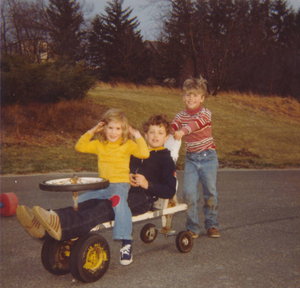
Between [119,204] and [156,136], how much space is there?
0.99m

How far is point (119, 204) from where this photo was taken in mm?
3648

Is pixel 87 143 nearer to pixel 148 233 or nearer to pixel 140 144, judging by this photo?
pixel 140 144

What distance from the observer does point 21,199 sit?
6.77 metres

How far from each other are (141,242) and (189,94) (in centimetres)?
186

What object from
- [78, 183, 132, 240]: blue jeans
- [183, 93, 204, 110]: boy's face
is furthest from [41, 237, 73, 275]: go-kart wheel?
Answer: [183, 93, 204, 110]: boy's face

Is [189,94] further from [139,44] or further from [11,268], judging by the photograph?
[139,44]

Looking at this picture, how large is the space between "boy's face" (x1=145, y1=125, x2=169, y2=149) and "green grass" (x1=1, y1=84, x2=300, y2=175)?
19.8 feet

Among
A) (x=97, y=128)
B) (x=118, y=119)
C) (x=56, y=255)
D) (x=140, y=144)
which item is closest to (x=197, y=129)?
(x=140, y=144)

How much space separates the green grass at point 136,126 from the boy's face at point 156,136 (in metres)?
6.04

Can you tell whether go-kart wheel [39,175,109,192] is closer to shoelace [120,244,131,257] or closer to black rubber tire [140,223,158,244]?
shoelace [120,244,131,257]

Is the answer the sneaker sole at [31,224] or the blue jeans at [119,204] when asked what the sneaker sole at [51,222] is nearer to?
the sneaker sole at [31,224]

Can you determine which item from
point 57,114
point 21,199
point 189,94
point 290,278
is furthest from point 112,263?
point 57,114

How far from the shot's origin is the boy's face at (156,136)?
431 cm

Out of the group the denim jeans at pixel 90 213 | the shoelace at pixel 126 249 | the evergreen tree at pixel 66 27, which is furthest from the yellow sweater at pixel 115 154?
the evergreen tree at pixel 66 27
